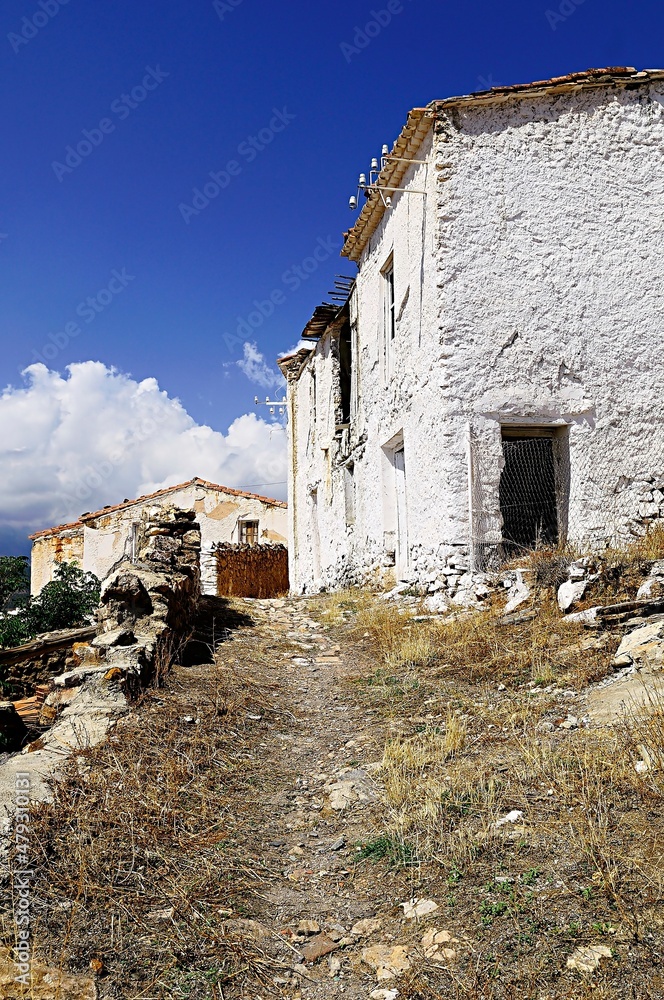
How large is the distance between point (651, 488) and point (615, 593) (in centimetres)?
343

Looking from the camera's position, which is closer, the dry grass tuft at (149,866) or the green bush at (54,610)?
the dry grass tuft at (149,866)

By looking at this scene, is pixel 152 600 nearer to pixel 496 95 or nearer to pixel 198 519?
pixel 496 95

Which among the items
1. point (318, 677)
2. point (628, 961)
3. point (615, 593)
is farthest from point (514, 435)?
point (628, 961)

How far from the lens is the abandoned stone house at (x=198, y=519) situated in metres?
23.0

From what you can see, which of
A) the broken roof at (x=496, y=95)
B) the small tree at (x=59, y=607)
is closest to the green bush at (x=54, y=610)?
the small tree at (x=59, y=607)

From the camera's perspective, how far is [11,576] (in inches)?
509

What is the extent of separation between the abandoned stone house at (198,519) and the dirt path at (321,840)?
54.2ft

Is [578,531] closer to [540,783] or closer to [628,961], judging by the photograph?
[540,783]

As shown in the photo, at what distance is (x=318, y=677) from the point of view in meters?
7.22

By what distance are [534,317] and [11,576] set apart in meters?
9.92

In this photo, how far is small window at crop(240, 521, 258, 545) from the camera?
2328 cm

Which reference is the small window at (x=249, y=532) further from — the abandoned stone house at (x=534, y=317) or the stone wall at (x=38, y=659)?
the stone wall at (x=38, y=659)

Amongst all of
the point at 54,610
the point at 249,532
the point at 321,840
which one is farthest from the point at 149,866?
the point at 249,532

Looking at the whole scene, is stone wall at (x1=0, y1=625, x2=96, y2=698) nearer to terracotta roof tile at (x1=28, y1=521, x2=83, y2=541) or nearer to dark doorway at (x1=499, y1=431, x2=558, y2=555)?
dark doorway at (x1=499, y1=431, x2=558, y2=555)
